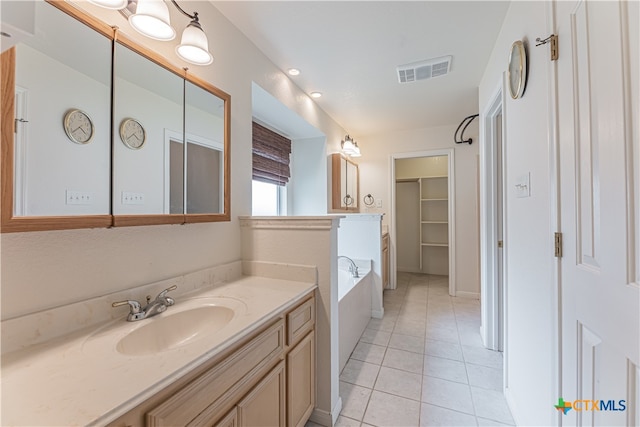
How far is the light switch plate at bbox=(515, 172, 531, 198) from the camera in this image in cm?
123

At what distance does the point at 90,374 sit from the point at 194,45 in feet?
4.17

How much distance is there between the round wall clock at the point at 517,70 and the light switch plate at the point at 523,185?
43 centimetres

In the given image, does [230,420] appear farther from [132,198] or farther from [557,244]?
[557,244]

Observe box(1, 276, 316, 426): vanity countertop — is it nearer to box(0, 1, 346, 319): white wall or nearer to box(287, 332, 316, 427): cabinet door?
box(0, 1, 346, 319): white wall

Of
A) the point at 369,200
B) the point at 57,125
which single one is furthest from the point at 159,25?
the point at 369,200

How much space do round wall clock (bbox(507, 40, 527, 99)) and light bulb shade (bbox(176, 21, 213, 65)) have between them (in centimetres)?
154

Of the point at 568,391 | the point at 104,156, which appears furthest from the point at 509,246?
the point at 104,156

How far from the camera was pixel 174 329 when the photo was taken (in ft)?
3.55

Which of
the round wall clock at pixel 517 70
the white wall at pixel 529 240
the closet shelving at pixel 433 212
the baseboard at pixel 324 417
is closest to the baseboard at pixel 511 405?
the white wall at pixel 529 240

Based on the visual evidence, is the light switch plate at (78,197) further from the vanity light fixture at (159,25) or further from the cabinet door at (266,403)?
the cabinet door at (266,403)

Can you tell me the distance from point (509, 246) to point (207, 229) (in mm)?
1832

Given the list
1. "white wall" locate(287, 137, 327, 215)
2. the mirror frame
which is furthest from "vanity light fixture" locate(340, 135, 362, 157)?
the mirror frame

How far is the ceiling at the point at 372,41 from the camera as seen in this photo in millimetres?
1511

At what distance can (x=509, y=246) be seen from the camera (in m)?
1.56
